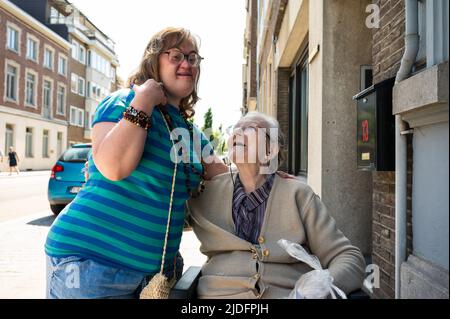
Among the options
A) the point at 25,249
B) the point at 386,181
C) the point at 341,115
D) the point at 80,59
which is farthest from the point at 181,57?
the point at 80,59

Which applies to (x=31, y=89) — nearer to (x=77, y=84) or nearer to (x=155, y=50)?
(x=77, y=84)

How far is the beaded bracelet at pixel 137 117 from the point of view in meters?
1.56

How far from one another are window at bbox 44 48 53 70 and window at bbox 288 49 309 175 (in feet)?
93.6

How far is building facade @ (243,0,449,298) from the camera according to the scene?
6.87ft

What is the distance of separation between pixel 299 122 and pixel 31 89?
2767 centimetres

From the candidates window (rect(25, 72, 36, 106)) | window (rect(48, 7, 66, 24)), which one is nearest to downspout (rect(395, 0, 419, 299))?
window (rect(25, 72, 36, 106))

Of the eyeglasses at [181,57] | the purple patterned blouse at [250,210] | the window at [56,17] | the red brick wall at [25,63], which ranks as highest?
the window at [56,17]

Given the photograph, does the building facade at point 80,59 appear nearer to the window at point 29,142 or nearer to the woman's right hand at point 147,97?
the window at point 29,142

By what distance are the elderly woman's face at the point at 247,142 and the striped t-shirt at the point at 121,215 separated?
0.60 meters

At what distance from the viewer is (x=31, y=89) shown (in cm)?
3125

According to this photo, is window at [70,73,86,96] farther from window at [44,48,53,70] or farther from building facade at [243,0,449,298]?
building facade at [243,0,449,298]

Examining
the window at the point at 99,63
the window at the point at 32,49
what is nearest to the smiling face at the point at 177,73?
the window at the point at 32,49
